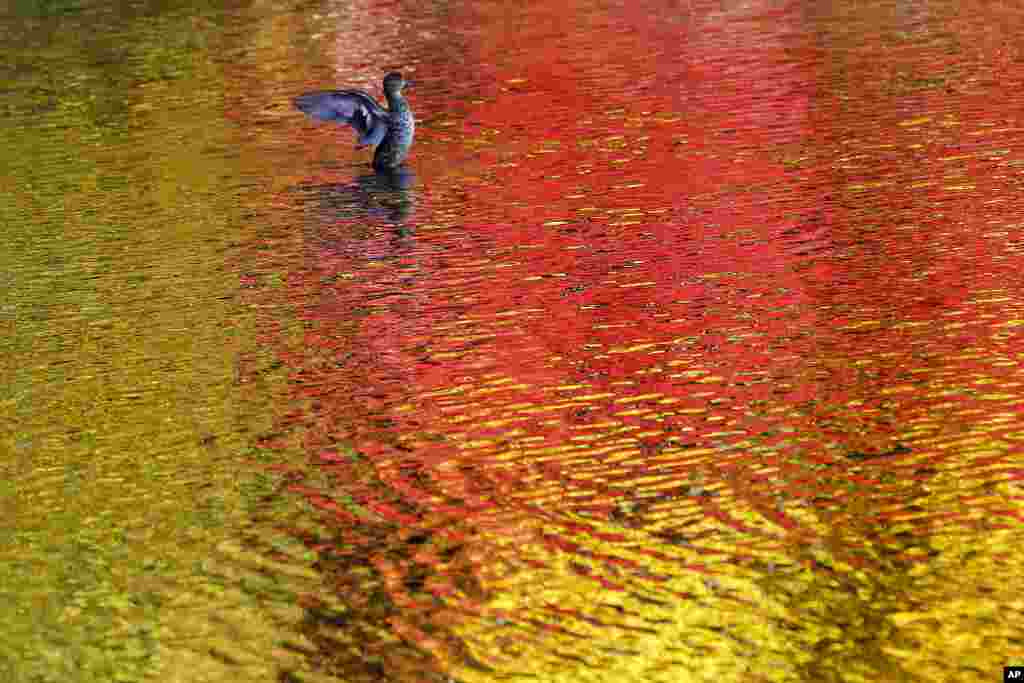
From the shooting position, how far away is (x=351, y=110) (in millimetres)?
14641

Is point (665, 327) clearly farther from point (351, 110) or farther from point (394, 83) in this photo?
point (351, 110)

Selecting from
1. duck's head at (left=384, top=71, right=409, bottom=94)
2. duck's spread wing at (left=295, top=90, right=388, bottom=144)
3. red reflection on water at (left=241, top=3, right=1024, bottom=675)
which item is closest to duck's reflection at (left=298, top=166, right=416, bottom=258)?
red reflection on water at (left=241, top=3, right=1024, bottom=675)

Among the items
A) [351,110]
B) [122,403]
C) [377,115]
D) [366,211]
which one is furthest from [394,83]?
[122,403]

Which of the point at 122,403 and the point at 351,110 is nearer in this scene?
the point at 122,403

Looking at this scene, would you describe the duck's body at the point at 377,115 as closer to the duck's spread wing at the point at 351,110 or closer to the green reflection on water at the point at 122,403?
the duck's spread wing at the point at 351,110

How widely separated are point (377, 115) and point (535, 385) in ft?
19.2

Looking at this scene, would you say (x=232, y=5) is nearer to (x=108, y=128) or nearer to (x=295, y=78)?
(x=295, y=78)

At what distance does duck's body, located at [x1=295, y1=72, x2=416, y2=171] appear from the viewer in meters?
14.3

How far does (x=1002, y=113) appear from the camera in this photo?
47.6ft

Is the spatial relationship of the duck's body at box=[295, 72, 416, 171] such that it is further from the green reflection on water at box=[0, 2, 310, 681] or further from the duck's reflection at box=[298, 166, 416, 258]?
the green reflection on water at box=[0, 2, 310, 681]

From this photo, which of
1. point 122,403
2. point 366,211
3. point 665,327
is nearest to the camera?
point 122,403

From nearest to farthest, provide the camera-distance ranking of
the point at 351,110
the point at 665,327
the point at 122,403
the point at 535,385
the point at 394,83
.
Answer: the point at 535,385 < the point at 122,403 < the point at 665,327 < the point at 394,83 < the point at 351,110

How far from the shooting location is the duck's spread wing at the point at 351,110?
1448cm

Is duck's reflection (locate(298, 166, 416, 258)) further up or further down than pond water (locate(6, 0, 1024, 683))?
further down
